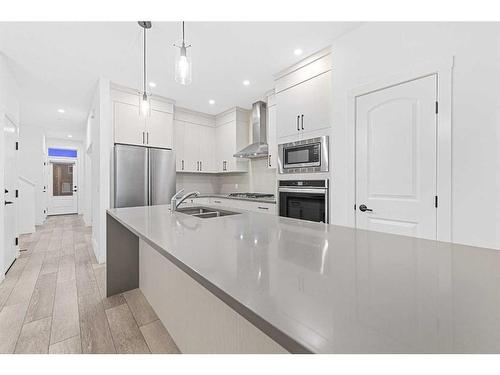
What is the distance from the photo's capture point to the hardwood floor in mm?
1644

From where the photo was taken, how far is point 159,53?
266 centimetres

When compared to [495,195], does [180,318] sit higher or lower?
lower

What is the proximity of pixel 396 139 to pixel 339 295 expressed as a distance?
1.92m

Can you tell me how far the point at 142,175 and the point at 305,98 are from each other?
259cm

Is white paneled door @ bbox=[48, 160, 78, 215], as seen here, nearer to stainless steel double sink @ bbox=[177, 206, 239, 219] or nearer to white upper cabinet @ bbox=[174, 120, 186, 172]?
white upper cabinet @ bbox=[174, 120, 186, 172]

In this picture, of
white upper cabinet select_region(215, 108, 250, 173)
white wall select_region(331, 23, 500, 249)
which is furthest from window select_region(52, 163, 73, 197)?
white wall select_region(331, 23, 500, 249)

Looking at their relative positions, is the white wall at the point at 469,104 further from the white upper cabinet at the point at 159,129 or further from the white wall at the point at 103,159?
the white wall at the point at 103,159

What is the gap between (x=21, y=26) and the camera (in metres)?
2.20

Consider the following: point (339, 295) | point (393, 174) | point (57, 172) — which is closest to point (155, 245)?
point (339, 295)

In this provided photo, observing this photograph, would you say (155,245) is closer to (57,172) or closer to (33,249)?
(33,249)

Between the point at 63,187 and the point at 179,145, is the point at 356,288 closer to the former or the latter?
the point at 179,145

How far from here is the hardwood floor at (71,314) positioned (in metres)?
1.64

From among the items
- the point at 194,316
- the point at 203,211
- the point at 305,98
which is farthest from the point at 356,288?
the point at 305,98

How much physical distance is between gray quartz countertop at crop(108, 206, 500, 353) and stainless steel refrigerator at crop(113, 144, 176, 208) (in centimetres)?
280
